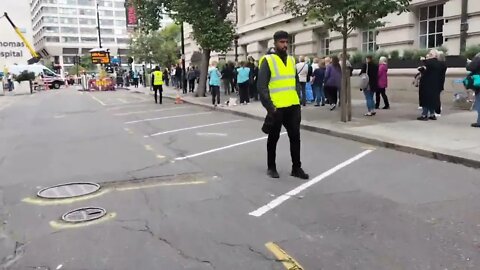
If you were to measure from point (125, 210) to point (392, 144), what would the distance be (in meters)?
5.47

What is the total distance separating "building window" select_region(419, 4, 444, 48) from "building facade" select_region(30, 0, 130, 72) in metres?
128

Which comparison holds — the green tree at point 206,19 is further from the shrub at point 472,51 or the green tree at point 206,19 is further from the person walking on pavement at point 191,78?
the shrub at point 472,51

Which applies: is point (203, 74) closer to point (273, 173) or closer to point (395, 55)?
point (395, 55)

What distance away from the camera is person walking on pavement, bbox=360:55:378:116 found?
1325 cm

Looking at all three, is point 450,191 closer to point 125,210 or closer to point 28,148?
point 125,210

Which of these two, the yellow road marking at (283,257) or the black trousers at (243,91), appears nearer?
the yellow road marking at (283,257)

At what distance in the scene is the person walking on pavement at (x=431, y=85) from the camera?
1171 centimetres

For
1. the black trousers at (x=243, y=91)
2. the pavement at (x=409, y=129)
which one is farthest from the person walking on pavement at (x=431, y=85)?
the black trousers at (x=243, y=91)

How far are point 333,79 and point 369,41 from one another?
5938mm

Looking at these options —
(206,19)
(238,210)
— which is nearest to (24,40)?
(206,19)

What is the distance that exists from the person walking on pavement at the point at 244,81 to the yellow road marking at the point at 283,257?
1468 centimetres

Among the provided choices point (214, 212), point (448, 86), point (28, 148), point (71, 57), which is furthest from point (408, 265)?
point (71, 57)

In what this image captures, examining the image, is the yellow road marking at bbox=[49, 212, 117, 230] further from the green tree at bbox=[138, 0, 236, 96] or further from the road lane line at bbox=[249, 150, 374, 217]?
the green tree at bbox=[138, 0, 236, 96]

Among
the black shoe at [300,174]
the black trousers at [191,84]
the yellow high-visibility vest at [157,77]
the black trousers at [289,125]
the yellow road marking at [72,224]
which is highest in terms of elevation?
the yellow high-visibility vest at [157,77]
